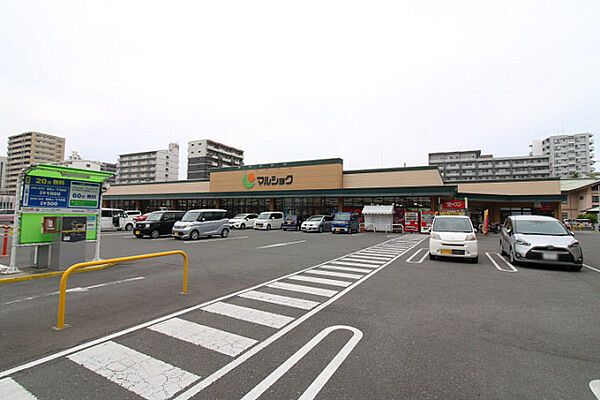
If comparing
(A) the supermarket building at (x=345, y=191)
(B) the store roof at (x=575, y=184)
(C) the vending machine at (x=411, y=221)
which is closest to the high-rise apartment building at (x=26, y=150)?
(A) the supermarket building at (x=345, y=191)

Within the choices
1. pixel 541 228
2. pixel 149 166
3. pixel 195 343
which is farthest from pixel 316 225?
pixel 149 166

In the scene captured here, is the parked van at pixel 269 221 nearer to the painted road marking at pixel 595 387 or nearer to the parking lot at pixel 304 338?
the parking lot at pixel 304 338

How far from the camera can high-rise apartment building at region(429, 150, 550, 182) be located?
7631 centimetres

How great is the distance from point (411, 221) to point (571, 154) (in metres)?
98.9

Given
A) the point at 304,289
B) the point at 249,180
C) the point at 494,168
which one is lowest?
the point at 304,289

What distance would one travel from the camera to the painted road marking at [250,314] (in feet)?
14.4

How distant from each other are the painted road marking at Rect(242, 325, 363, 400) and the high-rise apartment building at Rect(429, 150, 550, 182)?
8536 centimetres

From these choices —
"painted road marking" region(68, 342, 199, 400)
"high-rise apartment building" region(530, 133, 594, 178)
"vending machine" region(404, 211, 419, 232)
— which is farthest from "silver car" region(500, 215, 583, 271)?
"high-rise apartment building" region(530, 133, 594, 178)

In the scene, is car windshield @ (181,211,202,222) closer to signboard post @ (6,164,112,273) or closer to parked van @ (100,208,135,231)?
signboard post @ (6,164,112,273)

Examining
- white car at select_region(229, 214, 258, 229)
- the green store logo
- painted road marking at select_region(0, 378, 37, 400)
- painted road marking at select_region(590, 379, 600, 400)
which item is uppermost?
the green store logo

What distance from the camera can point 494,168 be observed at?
79.6 metres

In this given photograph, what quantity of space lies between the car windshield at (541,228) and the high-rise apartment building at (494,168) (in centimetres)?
7582

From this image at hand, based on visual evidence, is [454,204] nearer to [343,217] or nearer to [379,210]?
[379,210]

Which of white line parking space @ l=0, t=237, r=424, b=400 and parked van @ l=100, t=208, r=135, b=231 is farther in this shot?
parked van @ l=100, t=208, r=135, b=231
